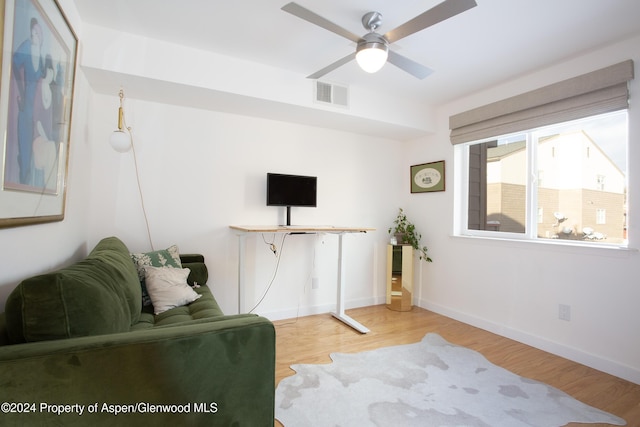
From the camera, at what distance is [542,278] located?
8.88 ft

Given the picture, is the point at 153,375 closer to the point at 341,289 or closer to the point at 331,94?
the point at 341,289

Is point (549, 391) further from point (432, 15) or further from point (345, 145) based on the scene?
point (345, 145)

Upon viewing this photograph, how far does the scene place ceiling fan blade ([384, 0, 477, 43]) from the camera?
147 centimetres

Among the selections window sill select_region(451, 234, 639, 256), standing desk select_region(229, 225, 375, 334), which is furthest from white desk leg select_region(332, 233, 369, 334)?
window sill select_region(451, 234, 639, 256)

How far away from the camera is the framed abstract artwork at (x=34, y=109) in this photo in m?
1.08

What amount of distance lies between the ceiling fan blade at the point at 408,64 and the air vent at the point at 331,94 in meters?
0.97

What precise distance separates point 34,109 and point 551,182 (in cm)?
365

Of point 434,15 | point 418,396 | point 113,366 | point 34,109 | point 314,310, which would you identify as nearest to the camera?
point 113,366

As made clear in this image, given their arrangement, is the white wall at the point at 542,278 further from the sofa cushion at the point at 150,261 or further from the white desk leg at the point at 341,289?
the sofa cushion at the point at 150,261

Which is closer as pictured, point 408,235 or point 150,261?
point 150,261

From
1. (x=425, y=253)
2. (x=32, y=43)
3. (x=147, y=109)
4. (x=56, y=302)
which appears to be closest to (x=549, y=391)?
(x=425, y=253)

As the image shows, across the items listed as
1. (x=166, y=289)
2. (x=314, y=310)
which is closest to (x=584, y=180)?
(x=314, y=310)

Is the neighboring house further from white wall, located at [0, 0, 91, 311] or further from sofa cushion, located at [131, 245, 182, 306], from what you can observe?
white wall, located at [0, 0, 91, 311]

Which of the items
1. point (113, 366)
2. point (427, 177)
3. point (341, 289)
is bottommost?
point (341, 289)
